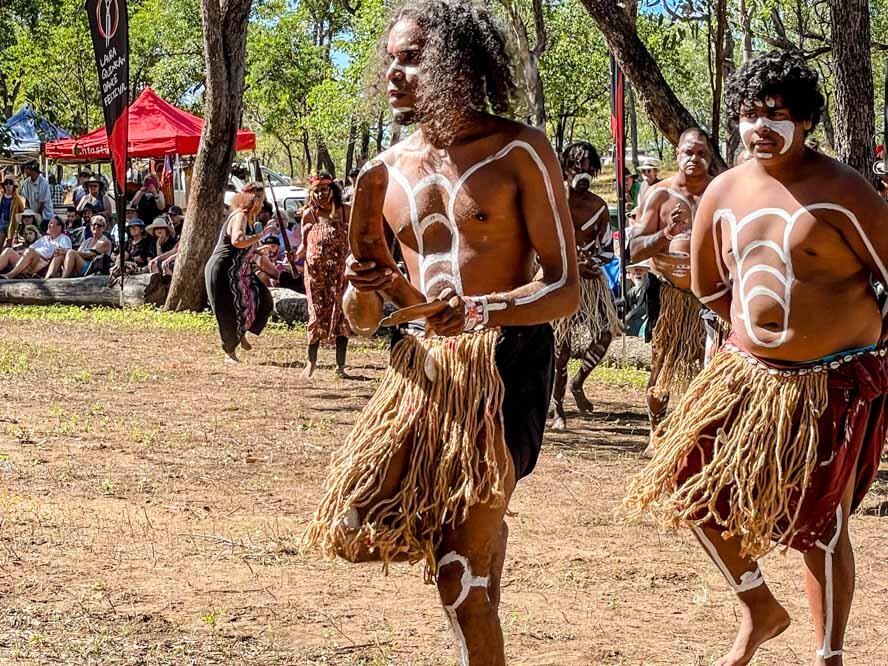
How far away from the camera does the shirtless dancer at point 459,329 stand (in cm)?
320

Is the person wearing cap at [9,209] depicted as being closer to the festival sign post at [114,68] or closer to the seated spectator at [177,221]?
the seated spectator at [177,221]

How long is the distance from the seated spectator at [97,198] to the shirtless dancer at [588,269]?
41.7 ft

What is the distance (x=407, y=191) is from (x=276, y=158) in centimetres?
6110

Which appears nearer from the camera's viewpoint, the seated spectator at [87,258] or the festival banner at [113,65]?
the festival banner at [113,65]

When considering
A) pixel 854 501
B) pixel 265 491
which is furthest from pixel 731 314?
pixel 265 491

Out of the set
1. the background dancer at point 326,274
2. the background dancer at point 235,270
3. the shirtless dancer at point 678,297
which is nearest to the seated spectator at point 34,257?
the background dancer at point 235,270

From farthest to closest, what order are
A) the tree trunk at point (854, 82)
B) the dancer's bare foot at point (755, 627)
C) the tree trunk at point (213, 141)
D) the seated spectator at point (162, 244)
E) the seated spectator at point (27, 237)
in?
1. the seated spectator at point (27, 237)
2. the seated spectator at point (162, 244)
3. the tree trunk at point (213, 141)
4. the tree trunk at point (854, 82)
5. the dancer's bare foot at point (755, 627)

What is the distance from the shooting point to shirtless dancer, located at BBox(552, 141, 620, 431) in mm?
8891

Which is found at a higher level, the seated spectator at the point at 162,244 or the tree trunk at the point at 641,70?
the tree trunk at the point at 641,70

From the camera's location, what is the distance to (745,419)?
3.80m

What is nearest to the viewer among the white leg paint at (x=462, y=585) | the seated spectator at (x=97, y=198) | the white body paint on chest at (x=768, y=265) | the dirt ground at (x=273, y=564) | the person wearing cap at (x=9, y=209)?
the white leg paint at (x=462, y=585)

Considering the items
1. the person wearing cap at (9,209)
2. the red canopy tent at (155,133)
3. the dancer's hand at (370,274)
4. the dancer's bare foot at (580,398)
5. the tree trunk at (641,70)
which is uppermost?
the red canopy tent at (155,133)

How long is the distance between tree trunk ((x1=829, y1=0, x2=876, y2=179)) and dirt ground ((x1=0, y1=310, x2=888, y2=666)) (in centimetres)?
209

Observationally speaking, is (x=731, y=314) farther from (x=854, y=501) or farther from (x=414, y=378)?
(x=414, y=378)
